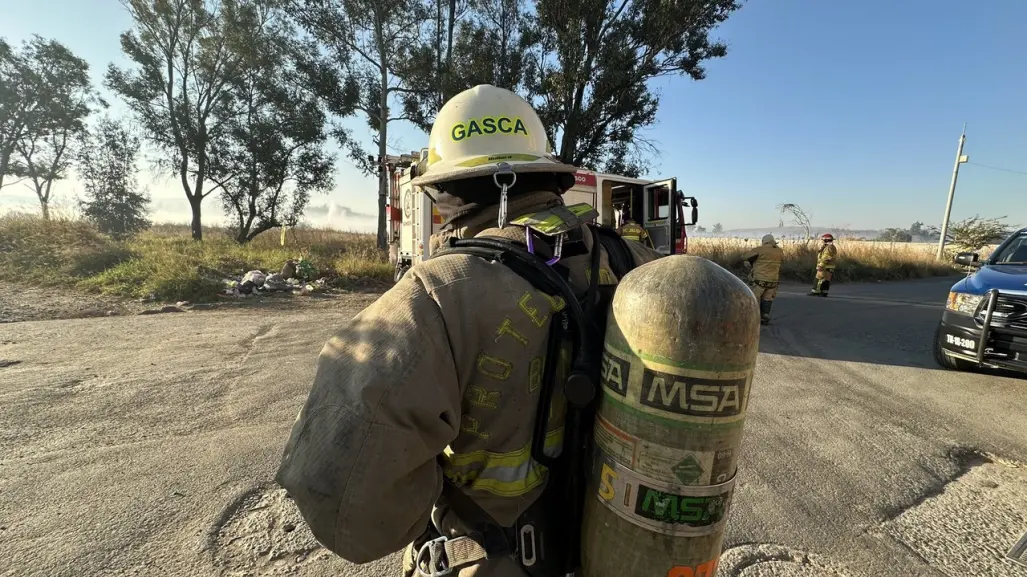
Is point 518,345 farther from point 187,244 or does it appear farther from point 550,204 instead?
point 187,244

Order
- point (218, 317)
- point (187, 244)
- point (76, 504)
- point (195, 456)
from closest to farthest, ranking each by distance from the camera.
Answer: point (76, 504) → point (195, 456) → point (218, 317) → point (187, 244)

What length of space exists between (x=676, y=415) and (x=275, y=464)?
8.88ft

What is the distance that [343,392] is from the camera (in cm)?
81

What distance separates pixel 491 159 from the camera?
51.1 inches

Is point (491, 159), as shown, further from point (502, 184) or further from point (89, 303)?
point (89, 303)

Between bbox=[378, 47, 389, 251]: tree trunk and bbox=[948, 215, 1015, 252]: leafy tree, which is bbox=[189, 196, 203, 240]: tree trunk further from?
bbox=[948, 215, 1015, 252]: leafy tree

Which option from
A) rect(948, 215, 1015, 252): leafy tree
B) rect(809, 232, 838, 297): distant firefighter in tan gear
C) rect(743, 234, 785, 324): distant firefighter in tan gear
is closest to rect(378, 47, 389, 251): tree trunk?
rect(743, 234, 785, 324): distant firefighter in tan gear

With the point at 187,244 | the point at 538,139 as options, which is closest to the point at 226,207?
the point at 187,244

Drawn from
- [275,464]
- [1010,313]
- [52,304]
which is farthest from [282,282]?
[1010,313]

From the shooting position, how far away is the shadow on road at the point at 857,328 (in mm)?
6047

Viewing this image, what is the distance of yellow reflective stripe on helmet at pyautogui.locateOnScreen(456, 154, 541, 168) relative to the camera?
129 cm

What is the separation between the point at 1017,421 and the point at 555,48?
13840 millimetres

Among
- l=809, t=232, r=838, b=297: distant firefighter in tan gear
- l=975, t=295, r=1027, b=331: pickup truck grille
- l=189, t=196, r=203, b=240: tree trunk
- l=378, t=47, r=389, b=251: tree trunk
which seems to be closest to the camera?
l=975, t=295, r=1027, b=331: pickup truck grille

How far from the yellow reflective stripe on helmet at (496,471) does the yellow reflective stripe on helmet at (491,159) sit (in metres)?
0.76
